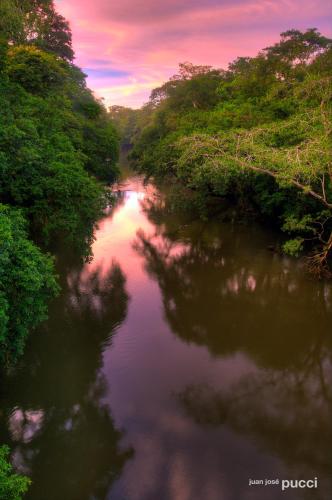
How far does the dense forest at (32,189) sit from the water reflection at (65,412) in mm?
1402

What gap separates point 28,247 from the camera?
27.9 feet

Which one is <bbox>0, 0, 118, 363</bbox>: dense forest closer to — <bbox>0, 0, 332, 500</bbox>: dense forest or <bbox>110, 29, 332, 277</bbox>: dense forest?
<bbox>0, 0, 332, 500</bbox>: dense forest

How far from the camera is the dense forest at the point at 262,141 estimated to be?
16156 millimetres

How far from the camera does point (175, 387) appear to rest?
11086mm

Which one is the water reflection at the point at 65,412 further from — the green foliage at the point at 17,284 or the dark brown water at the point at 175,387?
the green foliage at the point at 17,284

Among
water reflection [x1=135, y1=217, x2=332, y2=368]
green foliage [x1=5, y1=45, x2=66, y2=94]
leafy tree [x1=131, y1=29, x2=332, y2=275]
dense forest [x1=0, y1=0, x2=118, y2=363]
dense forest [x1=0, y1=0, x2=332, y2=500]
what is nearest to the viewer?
dense forest [x1=0, y1=0, x2=118, y2=363]

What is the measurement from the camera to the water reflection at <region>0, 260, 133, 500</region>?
8.36m

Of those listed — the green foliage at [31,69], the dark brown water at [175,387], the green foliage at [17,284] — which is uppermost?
the green foliage at [31,69]

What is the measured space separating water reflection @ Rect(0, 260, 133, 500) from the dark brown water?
1.2 inches

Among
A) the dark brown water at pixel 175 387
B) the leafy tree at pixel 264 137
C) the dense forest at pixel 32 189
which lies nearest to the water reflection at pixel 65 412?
the dark brown water at pixel 175 387

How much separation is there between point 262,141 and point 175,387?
1260 centimetres

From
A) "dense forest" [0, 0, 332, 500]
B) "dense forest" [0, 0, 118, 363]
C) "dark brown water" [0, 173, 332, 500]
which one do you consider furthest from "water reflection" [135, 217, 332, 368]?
"dense forest" [0, 0, 118, 363]

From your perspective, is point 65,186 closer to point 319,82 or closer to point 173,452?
point 173,452

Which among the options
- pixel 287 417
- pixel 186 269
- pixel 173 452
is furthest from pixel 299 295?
pixel 173 452
